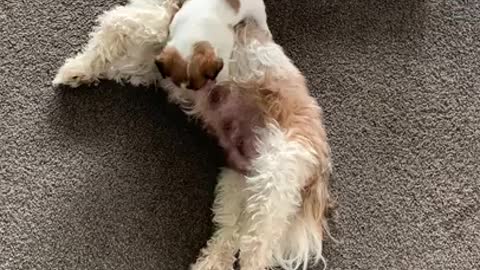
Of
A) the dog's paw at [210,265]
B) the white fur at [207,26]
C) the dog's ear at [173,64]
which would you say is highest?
the white fur at [207,26]

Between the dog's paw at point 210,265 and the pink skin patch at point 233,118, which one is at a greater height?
the pink skin patch at point 233,118

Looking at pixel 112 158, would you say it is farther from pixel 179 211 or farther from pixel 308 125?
pixel 308 125

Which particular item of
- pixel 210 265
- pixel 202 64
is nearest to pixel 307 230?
pixel 210 265

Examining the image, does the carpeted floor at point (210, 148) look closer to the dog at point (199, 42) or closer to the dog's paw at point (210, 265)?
the dog's paw at point (210, 265)

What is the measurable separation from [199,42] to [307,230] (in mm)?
528

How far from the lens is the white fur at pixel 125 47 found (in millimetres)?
2227

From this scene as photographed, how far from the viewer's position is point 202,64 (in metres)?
2.08

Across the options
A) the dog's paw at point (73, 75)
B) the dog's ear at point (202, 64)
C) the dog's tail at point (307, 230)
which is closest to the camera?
the dog's ear at point (202, 64)

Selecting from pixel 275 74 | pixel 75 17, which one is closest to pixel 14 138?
pixel 75 17

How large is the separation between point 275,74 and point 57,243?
26.7 inches

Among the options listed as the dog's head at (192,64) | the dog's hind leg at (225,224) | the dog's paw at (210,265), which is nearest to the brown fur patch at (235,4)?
the dog's head at (192,64)

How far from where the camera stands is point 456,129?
2.45 meters

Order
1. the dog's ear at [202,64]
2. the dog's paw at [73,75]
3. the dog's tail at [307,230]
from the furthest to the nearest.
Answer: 1. the dog's paw at [73,75]
2. the dog's tail at [307,230]
3. the dog's ear at [202,64]

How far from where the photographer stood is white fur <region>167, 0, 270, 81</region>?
2090 mm
